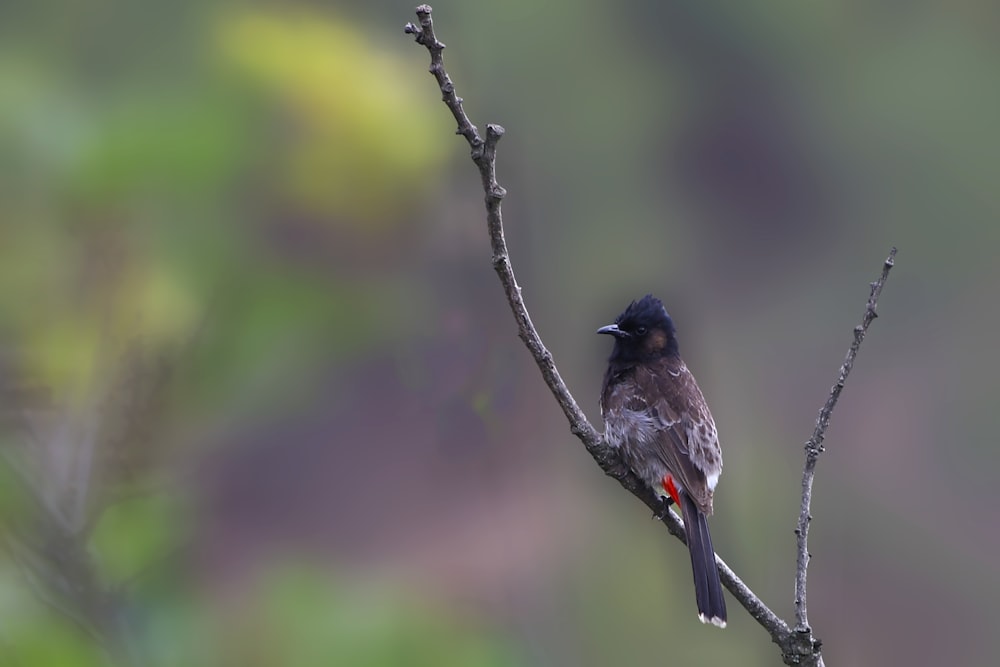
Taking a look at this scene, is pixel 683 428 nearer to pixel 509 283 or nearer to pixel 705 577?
pixel 705 577

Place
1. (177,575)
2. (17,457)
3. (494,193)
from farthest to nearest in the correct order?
(177,575)
(17,457)
(494,193)

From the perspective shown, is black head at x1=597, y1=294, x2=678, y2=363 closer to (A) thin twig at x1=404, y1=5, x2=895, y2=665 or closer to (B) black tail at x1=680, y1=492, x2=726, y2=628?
(B) black tail at x1=680, y1=492, x2=726, y2=628

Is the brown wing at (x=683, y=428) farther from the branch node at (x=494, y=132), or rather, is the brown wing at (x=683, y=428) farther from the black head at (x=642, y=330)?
the branch node at (x=494, y=132)

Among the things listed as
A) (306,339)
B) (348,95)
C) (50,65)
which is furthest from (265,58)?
(306,339)

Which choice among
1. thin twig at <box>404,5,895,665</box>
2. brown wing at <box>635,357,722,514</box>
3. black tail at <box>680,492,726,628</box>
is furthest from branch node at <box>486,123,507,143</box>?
brown wing at <box>635,357,722,514</box>

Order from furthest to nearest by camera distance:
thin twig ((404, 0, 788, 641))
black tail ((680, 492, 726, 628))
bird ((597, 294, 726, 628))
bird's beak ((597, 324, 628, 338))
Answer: bird's beak ((597, 324, 628, 338)) < bird ((597, 294, 726, 628)) < black tail ((680, 492, 726, 628)) < thin twig ((404, 0, 788, 641))

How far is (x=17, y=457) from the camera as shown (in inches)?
84.6

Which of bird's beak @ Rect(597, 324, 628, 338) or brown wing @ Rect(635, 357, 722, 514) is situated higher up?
bird's beak @ Rect(597, 324, 628, 338)

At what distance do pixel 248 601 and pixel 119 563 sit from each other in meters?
0.40

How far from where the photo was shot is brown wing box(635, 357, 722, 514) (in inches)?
70.9

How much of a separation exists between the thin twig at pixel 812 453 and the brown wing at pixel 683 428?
0.54 metres

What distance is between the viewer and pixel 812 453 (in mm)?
1247

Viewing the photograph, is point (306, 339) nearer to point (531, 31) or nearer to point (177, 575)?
point (177, 575)

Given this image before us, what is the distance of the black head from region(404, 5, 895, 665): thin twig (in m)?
0.61
